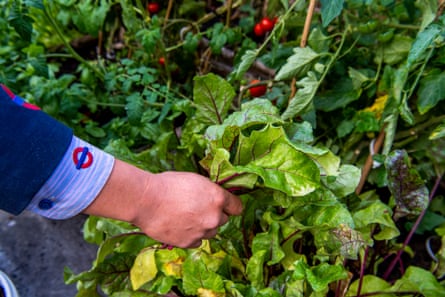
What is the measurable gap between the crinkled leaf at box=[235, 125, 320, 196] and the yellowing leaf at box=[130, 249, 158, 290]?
341 millimetres

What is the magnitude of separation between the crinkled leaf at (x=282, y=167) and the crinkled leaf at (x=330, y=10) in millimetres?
254

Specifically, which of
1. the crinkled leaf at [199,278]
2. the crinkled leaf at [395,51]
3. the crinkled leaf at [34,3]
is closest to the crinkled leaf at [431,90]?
the crinkled leaf at [395,51]

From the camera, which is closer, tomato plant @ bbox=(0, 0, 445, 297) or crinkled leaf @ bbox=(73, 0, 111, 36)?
tomato plant @ bbox=(0, 0, 445, 297)

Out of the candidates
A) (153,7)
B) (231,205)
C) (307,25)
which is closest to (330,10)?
(307,25)

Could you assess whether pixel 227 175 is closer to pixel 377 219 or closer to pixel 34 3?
pixel 377 219

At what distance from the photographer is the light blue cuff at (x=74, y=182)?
0.60m

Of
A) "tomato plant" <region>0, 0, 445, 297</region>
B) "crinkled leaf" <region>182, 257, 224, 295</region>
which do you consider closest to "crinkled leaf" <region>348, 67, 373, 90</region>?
"tomato plant" <region>0, 0, 445, 297</region>

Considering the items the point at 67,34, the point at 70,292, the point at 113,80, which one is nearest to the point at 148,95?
the point at 113,80

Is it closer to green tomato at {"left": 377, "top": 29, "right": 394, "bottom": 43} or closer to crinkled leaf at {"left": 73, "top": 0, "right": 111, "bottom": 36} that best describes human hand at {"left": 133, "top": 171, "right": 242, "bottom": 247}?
green tomato at {"left": 377, "top": 29, "right": 394, "bottom": 43}

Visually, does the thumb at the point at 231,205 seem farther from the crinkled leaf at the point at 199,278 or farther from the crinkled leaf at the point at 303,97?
the crinkled leaf at the point at 303,97

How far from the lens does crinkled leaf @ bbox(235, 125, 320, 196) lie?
68cm

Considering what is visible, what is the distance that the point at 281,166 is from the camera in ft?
2.32

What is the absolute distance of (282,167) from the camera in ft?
2.32

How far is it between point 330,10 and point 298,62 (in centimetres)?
16
